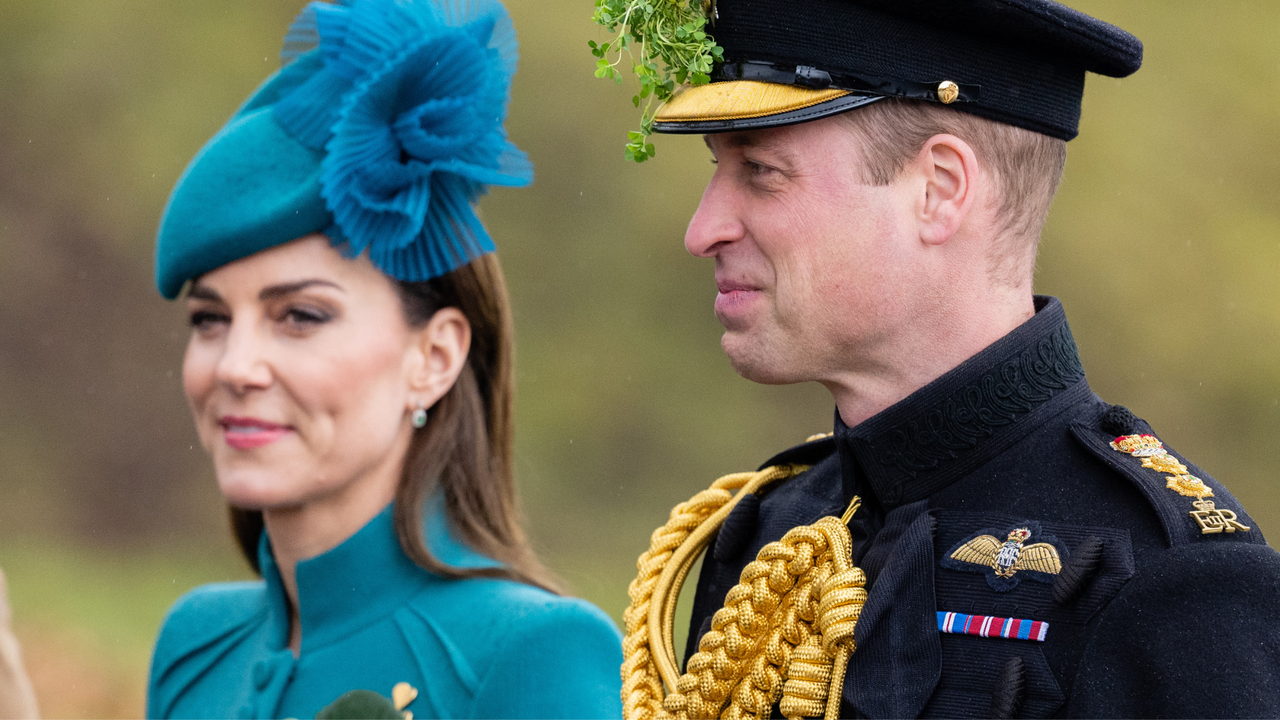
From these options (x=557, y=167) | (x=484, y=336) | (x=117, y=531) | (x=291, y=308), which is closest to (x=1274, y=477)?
(x=557, y=167)

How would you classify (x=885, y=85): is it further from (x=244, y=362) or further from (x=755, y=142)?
(x=244, y=362)

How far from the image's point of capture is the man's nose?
5.19 feet

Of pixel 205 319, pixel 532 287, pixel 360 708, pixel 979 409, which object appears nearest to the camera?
pixel 979 409

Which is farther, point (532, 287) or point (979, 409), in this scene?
point (532, 287)

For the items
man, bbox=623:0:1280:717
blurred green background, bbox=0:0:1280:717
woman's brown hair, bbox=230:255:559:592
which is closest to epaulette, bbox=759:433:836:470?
man, bbox=623:0:1280:717

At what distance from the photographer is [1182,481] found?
1424mm

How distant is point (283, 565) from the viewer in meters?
2.38

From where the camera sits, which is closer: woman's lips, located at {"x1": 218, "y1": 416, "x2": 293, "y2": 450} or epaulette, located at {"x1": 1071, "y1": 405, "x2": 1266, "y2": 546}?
epaulette, located at {"x1": 1071, "y1": 405, "x2": 1266, "y2": 546}

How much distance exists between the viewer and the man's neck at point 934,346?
1522 mm

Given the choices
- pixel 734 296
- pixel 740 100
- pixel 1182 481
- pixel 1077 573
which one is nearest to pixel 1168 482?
pixel 1182 481

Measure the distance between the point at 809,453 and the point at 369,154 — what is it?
863 mm

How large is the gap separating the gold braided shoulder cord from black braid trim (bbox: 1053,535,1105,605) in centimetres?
22

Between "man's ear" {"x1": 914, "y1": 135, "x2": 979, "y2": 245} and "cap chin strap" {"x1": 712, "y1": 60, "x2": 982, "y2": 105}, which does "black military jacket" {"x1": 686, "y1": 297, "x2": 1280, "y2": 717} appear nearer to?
"man's ear" {"x1": 914, "y1": 135, "x2": 979, "y2": 245}

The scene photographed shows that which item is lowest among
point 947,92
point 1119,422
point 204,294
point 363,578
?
point 363,578
